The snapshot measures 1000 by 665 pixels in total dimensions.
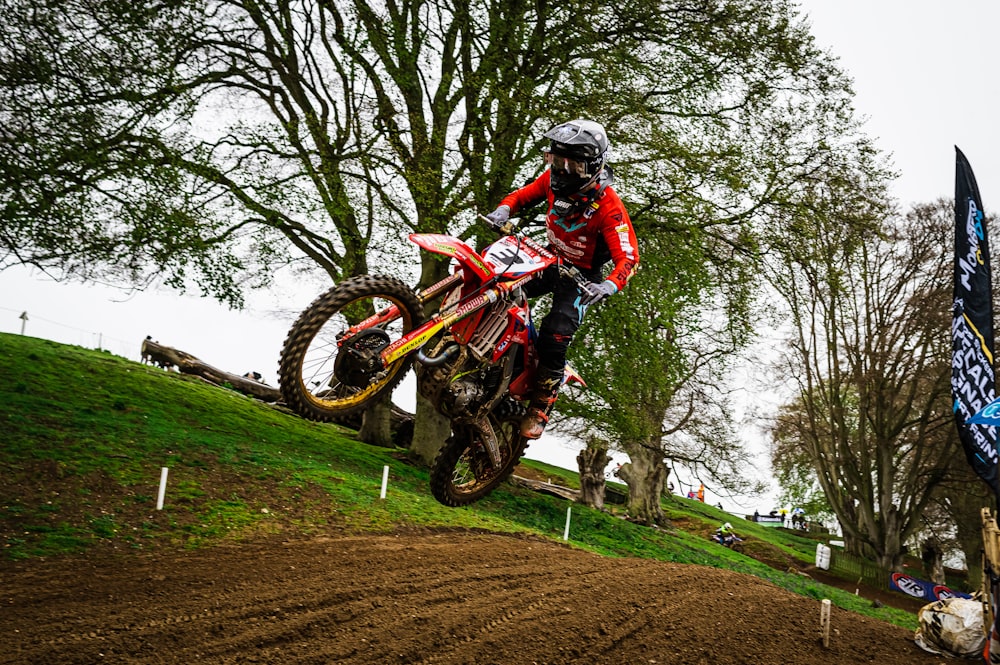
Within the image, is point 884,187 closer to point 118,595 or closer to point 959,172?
point 959,172

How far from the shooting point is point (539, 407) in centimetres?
632

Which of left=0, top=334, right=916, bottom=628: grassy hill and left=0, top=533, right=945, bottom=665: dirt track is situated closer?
left=0, top=533, right=945, bottom=665: dirt track

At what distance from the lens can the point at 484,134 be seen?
16859 mm

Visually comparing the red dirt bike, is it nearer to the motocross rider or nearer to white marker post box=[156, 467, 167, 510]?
the motocross rider

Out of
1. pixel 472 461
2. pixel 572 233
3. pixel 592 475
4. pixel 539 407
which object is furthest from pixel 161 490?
pixel 592 475

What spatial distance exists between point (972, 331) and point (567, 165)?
339 inches

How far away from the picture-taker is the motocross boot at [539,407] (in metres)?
6.19

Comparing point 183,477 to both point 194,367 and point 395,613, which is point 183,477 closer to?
point 395,613

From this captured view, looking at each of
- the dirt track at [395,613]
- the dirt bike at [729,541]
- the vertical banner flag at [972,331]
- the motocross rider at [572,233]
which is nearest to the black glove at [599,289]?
the motocross rider at [572,233]

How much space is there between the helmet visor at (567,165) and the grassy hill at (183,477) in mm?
7171

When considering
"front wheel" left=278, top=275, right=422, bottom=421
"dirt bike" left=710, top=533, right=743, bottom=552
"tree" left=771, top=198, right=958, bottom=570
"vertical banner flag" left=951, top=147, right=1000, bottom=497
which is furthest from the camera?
"dirt bike" left=710, top=533, right=743, bottom=552

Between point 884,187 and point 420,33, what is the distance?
39.5ft

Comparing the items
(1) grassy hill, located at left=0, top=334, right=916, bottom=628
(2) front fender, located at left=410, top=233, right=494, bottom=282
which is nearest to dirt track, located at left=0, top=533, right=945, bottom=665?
(1) grassy hill, located at left=0, top=334, right=916, bottom=628

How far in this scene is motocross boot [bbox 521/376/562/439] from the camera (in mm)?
6188
